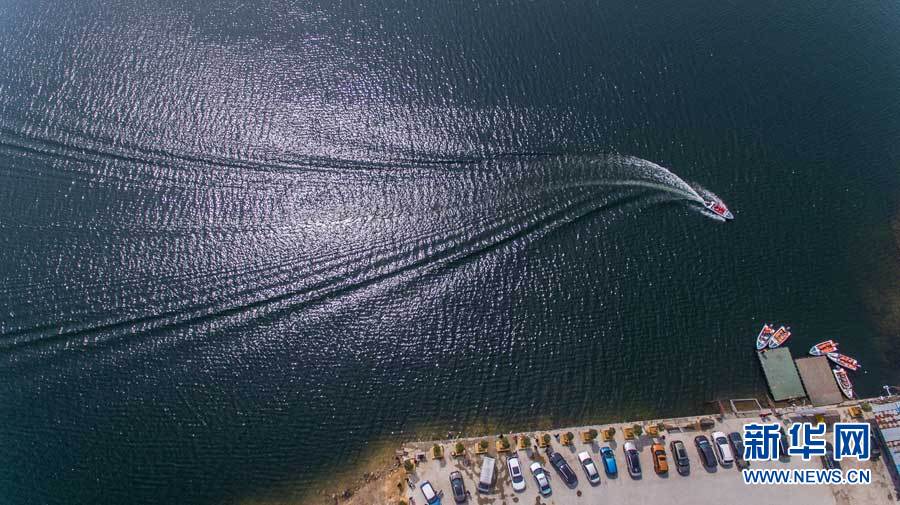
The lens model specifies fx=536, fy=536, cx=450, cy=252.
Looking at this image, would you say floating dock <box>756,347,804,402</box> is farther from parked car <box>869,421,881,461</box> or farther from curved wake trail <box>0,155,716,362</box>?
curved wake trail <box>0,155,716,362</box>

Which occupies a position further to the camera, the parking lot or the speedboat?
the speedboat

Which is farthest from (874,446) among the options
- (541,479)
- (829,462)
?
(541,479)

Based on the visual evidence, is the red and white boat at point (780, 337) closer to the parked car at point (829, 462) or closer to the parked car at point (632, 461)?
the parked car at point (829, 462)

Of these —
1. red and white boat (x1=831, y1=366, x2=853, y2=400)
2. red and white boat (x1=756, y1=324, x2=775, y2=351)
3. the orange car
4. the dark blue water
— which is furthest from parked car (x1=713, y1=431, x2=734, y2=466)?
red and white boat (x1=831, y1=366, x2=853, y2=400)

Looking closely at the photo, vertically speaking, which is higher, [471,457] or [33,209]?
[33,209]

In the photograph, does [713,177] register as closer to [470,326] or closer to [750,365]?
[750,365]

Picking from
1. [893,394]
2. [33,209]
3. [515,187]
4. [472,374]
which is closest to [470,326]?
[472,374]

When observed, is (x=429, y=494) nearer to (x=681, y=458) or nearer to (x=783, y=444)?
(x=681, y=458)
